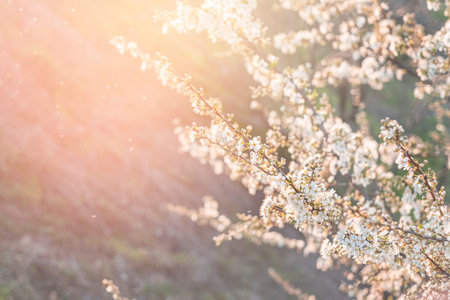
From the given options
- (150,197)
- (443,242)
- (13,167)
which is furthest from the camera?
(150,197)

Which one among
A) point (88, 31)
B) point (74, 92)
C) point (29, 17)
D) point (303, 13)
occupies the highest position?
A: point (88, 31)

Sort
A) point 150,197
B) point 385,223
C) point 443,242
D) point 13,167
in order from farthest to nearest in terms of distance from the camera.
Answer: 1. point 150,197
2. point 13,167
3. point 385,223
4. point 443,242

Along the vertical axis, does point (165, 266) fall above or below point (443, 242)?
above

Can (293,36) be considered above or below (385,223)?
above

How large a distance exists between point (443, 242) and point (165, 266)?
26.7 feet

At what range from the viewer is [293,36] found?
6.04 meters

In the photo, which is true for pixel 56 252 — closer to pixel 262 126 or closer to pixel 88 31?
pixel 88 31

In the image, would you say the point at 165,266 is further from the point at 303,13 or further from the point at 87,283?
the point at 303,13

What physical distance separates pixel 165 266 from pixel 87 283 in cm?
219

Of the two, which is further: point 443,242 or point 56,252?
point 56,252

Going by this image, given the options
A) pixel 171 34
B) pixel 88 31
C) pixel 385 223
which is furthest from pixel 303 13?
pixel 171 34

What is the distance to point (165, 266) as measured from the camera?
9969mm

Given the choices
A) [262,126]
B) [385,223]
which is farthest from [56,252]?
[262,126]

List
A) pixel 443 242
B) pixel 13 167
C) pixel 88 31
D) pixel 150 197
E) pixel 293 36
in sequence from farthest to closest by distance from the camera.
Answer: pixel 88 31, pixel 150 197, pixel 13 167, pixel 293 36, pixel 443 242
